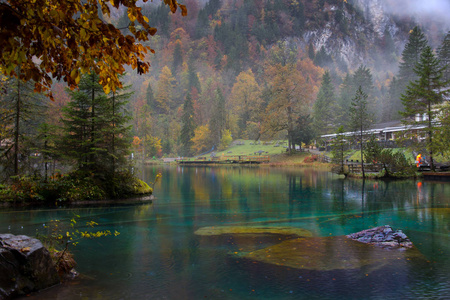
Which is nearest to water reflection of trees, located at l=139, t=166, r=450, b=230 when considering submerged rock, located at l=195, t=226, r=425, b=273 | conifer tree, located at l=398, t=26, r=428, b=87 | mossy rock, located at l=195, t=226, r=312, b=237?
mossy rock, located at l=195, t=226, r=312, b=237

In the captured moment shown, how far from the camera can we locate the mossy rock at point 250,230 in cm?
1266

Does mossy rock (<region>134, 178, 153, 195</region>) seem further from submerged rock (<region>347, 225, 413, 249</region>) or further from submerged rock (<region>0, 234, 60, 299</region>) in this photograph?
submerged rock (<region>0, 234, 60, 299</region>)

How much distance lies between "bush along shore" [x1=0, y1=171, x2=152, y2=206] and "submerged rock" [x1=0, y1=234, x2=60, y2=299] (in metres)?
13.3

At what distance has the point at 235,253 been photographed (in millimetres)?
10109

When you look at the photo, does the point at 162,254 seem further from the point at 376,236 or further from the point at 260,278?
the point at 376,236

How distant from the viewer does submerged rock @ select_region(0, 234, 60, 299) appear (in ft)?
21.1

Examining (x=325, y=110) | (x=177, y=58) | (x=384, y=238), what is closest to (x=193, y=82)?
(x=177, y=58)

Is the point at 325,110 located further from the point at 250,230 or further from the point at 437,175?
the point at 250,230

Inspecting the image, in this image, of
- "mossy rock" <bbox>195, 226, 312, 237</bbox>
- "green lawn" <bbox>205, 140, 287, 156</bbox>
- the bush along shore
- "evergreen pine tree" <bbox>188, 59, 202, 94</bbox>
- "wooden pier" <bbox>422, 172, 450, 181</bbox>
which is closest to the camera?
"mossy rock" <bbox>195, 226, 312, 237</bbox>

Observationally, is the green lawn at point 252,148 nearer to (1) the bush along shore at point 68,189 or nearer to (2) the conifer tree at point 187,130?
(2) the conifer tree at point 187,130

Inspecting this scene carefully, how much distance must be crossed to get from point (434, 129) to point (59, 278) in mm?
37479

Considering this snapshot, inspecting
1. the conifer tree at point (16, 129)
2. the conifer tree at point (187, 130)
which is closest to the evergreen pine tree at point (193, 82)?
the conifer tree at point (187, 130)

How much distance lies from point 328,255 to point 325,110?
236 feet

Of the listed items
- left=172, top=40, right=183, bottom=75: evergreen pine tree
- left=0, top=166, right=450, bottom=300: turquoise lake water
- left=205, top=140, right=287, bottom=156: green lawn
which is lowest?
left=0, top=166, right=450, bottom=300: turquoise lake water
